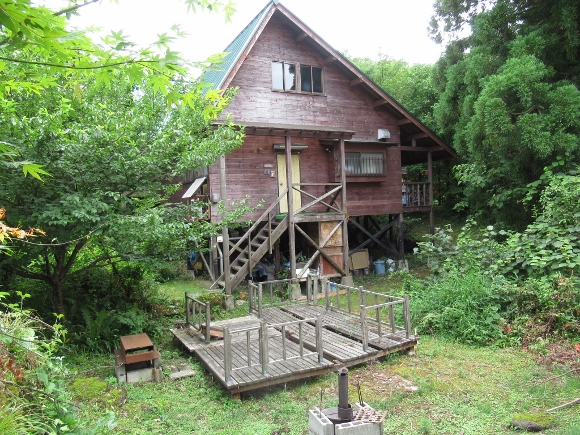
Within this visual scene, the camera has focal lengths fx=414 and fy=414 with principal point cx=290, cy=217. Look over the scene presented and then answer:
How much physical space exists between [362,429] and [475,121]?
33.9 ft

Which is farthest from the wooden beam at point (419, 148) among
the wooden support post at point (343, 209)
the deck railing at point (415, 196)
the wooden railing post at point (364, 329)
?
the wooden railing post at point (364, 329)

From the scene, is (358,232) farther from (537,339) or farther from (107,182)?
(107,182)

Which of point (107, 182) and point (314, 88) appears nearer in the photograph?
point (107, 182)

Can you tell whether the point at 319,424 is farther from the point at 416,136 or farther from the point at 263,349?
the point at 416,136

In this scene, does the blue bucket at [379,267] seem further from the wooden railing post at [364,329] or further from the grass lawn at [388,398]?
the wooden railing post at [364,329]

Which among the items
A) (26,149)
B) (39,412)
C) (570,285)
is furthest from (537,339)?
(26,149)

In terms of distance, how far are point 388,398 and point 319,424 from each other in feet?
10.5

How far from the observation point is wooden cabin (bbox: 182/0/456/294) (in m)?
12.1

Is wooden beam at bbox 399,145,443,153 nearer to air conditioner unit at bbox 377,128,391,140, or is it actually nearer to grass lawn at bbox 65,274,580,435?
air conditioner unit at bbox 377,128,391,140

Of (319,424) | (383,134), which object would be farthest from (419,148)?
(319,424)

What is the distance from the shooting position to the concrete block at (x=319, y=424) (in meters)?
2.72

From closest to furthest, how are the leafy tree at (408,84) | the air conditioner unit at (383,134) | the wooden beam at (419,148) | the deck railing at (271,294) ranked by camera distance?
the deck railing at (271,294) → the air conditioner unit at (383,134) → the wooden beam at (419,148) → the leafy tree at (408,84)

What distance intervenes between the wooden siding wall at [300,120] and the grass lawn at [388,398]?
21.9 feet

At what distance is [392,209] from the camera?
15.5m
